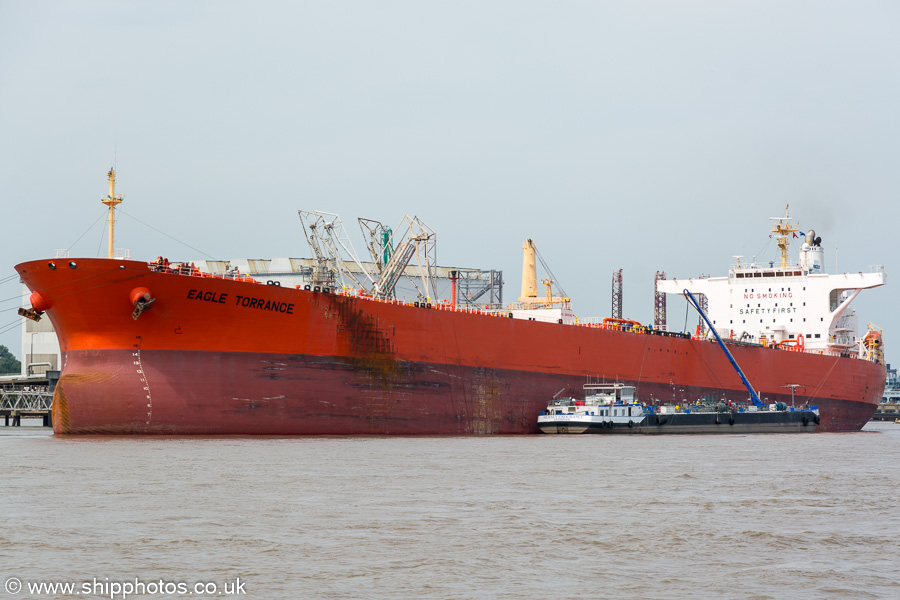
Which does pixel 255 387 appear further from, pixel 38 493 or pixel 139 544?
pixel 139 544

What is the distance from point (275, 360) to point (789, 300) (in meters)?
25.1

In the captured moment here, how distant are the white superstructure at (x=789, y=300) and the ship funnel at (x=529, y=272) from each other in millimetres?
7584

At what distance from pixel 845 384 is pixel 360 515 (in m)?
34.5

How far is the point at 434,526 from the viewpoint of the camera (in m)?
13.1

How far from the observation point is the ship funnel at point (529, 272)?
137 ft

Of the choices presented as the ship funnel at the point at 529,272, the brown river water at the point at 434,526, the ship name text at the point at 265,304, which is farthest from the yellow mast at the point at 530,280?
the brown river water at the point at 434,526

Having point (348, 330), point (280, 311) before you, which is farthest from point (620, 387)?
point (280, 311)

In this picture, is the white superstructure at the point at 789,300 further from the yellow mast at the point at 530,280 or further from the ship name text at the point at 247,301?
the ship name text at the point at 247,301

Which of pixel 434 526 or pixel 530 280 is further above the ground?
pixel 530 280

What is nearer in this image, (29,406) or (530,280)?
(530,280)

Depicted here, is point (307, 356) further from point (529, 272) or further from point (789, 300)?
point (789, 300)

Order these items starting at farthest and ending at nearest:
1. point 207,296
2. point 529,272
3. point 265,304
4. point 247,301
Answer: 1. point 529,272
2. point 265,304
3. point 247,301
4. point 207,296

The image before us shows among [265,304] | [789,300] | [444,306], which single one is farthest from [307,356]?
[789,300]

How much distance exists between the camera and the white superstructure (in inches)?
1670
